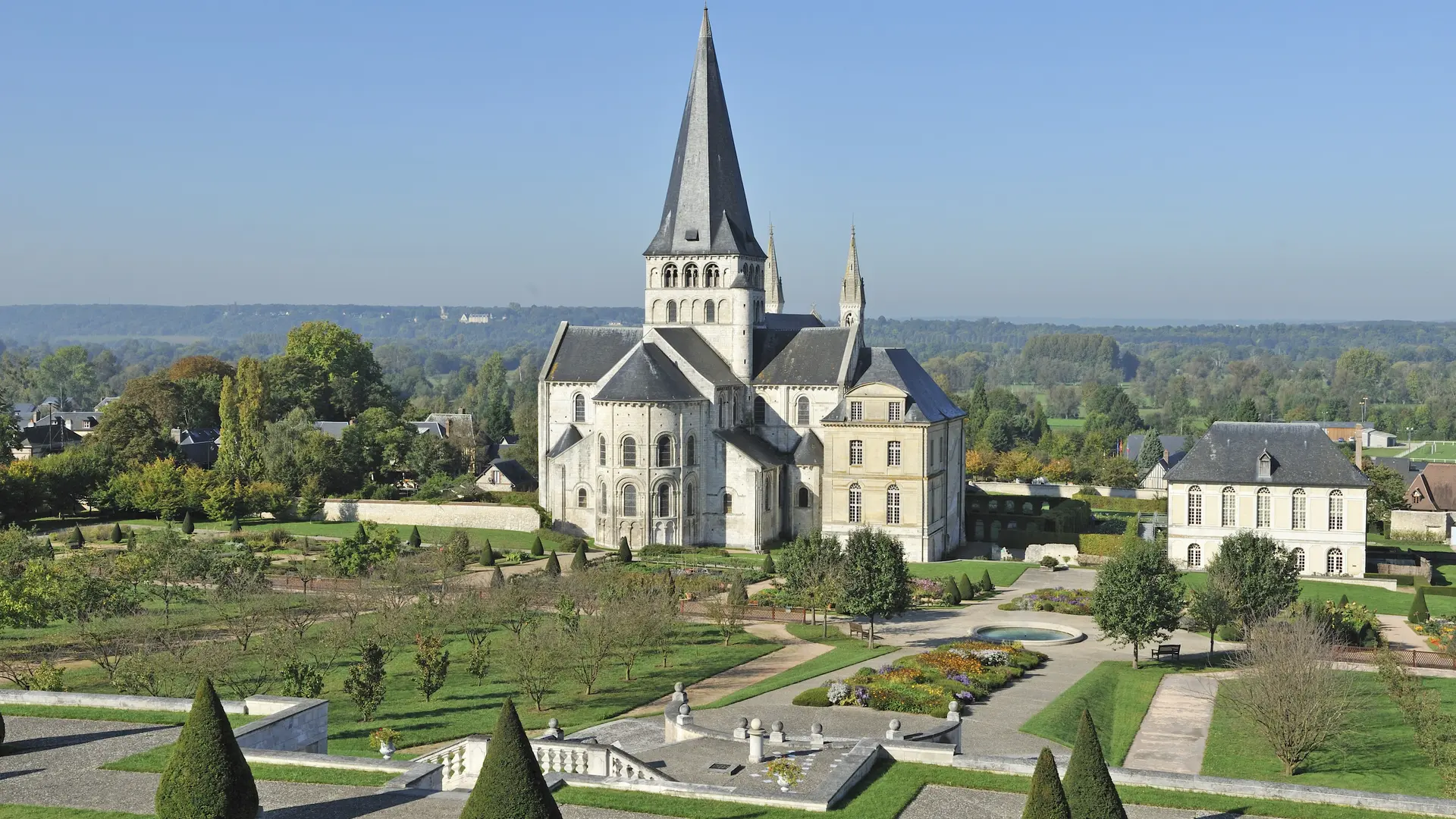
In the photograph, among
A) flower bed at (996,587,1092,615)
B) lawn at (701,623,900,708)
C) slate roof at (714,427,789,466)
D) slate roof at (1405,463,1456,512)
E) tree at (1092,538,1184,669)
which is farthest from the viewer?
slate roof at (1405,463,1456,512)

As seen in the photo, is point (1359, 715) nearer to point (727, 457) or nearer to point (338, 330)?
point (727, 457)

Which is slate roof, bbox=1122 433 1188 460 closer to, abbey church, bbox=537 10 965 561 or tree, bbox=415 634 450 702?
abbey church, bbox=537 10 965 561

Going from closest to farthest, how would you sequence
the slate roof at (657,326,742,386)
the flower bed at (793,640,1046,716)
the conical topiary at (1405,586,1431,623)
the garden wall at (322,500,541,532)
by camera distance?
1. the flower bed at (793,640,1046,716)
2. the conical topiary at (1405,586,1431,623)
3. the slate roof at (657,326,742,386)
4. the garden wall at (322,500,541,532)

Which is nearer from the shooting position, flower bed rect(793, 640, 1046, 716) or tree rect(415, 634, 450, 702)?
flower bed rect(793, 640, 1046, 716)

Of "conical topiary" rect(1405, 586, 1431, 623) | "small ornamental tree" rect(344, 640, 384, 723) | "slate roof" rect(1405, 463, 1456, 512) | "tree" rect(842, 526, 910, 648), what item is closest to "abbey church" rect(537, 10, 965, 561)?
"tree" rect(842, 526, 910, 648)

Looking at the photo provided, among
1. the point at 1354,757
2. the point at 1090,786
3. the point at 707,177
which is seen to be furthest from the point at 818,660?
the point at 707,177

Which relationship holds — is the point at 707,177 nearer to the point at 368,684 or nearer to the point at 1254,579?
the point at 1254,579
